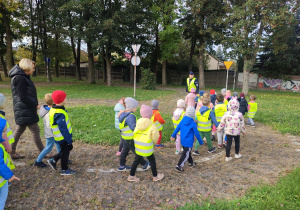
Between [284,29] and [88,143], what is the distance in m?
19.4

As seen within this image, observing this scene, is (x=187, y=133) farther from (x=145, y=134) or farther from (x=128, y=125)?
(x=128, y=125)

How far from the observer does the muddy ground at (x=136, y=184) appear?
10.3 ft

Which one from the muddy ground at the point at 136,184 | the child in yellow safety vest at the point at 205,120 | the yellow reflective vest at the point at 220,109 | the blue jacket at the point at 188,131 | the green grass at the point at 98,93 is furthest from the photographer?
the green grass at the point at 98,93

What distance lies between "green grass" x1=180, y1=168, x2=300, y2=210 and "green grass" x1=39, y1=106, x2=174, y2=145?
301 centimetres

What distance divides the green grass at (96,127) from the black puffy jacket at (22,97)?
1.91m

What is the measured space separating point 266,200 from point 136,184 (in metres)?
2.08

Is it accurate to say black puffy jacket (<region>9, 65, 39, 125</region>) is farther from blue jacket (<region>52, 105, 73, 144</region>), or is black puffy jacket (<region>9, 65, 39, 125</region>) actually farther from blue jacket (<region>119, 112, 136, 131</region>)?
blue jacket (<region>119, 112, 136, 131</region>)

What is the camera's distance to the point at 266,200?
3072mm

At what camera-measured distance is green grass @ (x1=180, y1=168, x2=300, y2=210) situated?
2.94 m

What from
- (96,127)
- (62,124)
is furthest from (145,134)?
(96,127)

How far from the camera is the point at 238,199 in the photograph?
314 centimetres

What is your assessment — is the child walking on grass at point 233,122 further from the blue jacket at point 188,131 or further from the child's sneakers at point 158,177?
the child's sneakers at point 158,177

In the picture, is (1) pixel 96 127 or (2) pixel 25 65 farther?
(1) pixel 96 127

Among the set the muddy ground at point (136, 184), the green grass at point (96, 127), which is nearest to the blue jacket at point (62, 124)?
A: the muddy ground at point (136, 184)
